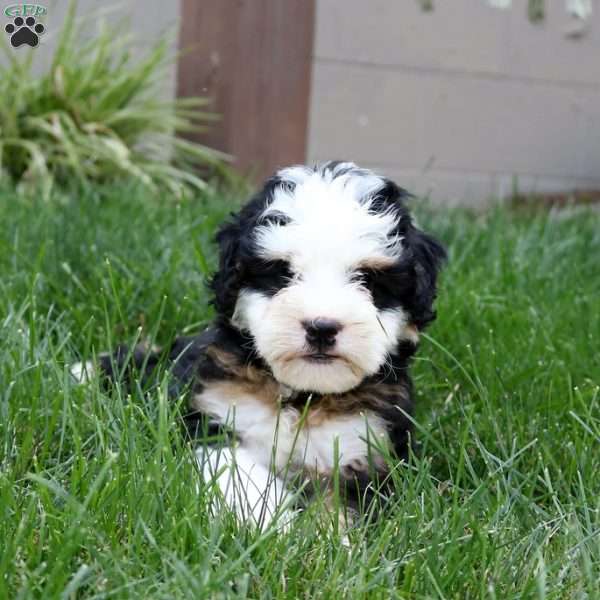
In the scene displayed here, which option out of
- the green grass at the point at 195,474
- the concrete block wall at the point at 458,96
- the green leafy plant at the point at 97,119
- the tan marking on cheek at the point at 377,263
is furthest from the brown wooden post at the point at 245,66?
the tan marking on cheek at the point at 377,263

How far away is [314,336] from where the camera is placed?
298 centimetres

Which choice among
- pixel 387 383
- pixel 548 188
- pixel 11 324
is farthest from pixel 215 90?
pixel 387 383

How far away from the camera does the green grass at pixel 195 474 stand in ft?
7.86

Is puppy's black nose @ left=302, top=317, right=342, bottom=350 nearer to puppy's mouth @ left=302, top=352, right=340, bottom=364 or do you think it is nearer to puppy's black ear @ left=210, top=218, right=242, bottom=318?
puppy's mouth @ left=302, top=352, right=340, bottom=364

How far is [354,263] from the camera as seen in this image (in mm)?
3117

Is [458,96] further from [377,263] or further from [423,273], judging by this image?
[377,263]

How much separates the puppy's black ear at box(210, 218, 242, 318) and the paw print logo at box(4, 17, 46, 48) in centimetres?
171

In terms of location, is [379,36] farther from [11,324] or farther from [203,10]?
[11,324]

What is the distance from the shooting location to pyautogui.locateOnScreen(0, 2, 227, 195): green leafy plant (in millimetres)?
7945

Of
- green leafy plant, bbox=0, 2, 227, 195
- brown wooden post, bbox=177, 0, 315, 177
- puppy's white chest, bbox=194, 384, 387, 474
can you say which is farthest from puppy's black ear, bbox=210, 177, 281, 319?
brown wooden post, bbox=177, 0, 315, 177

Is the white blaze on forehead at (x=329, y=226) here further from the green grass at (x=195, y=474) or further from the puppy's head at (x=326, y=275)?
the green grass at (x=195, y=474)

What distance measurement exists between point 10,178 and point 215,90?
2210 millimetres

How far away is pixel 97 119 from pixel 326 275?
5746 millimetres

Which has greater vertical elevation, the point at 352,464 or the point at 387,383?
the point at 387,383
